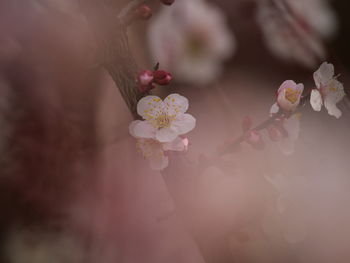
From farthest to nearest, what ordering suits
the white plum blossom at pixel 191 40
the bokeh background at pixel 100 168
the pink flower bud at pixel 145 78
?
the white plum blossom at pixel 191 40, the bokeh background at pixel 100 168, the pink flower bud at pixel 145 78

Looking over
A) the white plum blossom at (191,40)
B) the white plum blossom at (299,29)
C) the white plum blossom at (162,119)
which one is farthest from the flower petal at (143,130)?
the white plum blossom at (299,29)

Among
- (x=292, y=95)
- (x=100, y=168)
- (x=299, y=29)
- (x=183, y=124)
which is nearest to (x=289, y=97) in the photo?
(x=292, y=95)

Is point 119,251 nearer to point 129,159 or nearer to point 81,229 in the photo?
point 81,229

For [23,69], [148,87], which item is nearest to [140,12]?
[148,87]

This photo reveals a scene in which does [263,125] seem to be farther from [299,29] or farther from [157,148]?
[299,29]

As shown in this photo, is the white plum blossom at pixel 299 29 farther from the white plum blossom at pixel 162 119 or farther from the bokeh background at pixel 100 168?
the white plum blossom at pixel 162 119

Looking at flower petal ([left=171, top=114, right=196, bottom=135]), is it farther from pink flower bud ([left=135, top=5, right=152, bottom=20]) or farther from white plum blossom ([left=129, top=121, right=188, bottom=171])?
pink flower bud ([left=135, top=5, right=152, bottom=20])

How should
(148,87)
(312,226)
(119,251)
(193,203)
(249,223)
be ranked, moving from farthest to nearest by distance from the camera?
(119,251) → (312,226) → (249,223) → (193,203) → (148,87)

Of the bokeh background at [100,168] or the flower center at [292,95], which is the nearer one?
the flower center at [292,95]
